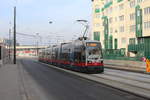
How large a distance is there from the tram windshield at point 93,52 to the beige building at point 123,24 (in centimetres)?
3347

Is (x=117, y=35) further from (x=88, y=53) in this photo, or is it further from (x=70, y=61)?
(x=88, y=53)

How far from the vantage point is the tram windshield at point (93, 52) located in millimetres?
27691

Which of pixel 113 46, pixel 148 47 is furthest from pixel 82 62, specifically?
pixel 113 46

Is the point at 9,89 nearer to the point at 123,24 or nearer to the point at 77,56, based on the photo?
the point at 77,56

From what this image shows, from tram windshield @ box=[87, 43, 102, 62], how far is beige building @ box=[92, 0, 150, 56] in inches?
1318

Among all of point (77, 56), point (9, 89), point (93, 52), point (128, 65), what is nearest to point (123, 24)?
point (128, 65)

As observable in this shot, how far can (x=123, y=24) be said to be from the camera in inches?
2913

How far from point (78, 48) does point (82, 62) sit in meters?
2.13

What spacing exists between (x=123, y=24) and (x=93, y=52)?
156 feet

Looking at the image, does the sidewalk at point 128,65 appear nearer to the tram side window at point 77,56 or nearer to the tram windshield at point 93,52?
the tram side window at point 77,56

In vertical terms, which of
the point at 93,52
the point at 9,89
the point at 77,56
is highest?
the point at 93,52

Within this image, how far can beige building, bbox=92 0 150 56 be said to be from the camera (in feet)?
206

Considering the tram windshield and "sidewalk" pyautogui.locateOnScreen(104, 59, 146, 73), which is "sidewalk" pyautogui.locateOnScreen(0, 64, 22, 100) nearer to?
the tram windshield

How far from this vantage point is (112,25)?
8044cm
